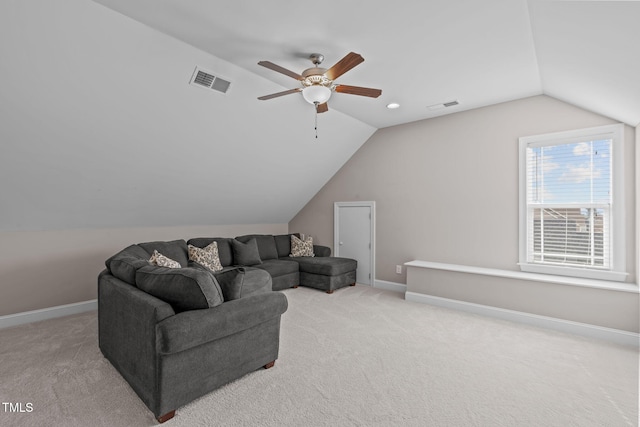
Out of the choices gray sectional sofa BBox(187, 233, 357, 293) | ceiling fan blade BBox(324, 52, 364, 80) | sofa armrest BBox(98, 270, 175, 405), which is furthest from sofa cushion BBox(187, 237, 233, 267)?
ceiling fan blade BBox(324, 52, 364, 80)

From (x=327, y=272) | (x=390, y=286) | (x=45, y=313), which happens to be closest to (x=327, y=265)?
(x=327, y=272)

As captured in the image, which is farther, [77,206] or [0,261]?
[77,206]

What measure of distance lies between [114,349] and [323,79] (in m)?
2.81

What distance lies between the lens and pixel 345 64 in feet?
7.99

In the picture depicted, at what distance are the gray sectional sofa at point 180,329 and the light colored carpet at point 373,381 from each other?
16 cm

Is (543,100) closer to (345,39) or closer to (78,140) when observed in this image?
(345,39)

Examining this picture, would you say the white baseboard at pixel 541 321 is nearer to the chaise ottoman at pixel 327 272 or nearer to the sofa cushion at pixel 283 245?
the chaise ottoman at pixel 327 272

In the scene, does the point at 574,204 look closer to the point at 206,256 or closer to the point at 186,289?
the point at 186,289

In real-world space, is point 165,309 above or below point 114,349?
above

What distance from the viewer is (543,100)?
3.94m

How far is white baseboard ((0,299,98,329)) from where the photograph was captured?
142 inches

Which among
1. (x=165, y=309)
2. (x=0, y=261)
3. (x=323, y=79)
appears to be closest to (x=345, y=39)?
(x=323, y=79)

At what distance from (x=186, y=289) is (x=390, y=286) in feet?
12.8

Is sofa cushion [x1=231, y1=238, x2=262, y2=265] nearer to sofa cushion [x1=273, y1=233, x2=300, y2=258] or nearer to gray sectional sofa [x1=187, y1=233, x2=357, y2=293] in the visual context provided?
gray sectional sofa [x1=187, y1=233, x2=357, y2=293]
